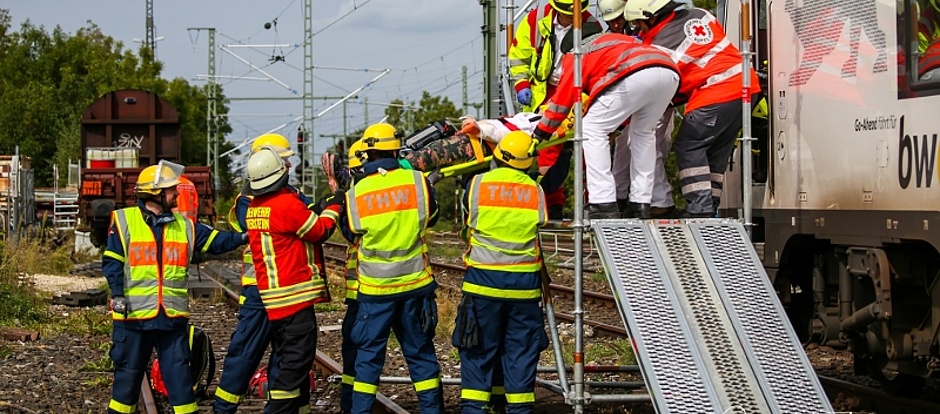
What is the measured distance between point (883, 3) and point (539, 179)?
103 inches

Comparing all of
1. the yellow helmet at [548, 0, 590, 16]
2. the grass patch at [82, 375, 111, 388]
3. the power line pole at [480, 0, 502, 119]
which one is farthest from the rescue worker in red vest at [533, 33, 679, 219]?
the power line pole at [480, 0, 502, 119]

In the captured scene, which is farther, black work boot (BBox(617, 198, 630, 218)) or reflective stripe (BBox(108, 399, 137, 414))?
black work boot (BBox(617, 198, 630, 218))

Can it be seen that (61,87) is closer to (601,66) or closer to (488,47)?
(488,47)

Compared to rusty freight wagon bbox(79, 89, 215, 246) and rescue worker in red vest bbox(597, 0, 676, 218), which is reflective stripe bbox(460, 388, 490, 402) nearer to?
rescue worker in red vest bbox(597, 0, 676, 218)

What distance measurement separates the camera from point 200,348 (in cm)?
978

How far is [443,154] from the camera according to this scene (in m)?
8.79


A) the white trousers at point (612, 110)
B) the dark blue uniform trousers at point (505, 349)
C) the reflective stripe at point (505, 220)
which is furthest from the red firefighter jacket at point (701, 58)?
the dark blue uniform trousers at point (505, 349)

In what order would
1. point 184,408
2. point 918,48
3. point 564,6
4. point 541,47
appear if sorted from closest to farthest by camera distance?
point 918,48 < point 184,408 < point 564,6 < point 541,47

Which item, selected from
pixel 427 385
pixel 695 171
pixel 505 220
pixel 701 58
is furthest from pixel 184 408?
pixel 701 58

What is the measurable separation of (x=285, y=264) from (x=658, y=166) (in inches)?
110

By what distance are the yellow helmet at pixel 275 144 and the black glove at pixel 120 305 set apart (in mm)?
1430

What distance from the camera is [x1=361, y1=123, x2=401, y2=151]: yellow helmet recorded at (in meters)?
8.10

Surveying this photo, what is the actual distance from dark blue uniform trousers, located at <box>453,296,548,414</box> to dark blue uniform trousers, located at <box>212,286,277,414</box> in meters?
1.45

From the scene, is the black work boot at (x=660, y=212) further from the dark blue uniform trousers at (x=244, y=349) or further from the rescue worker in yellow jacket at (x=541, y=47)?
the dark blue uniform trousers at (x=244, y=349)
